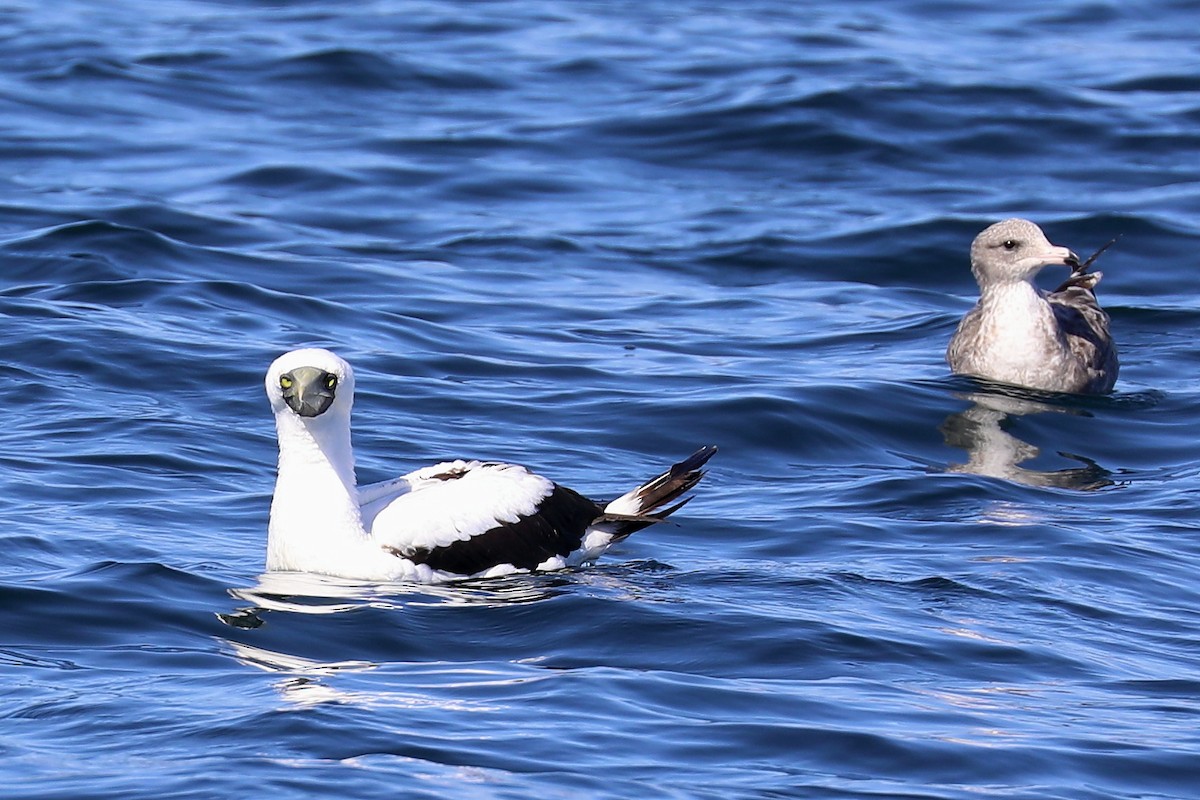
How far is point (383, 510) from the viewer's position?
368 inches

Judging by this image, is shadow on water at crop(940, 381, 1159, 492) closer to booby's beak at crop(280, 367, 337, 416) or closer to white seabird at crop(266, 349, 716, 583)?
white seabird at crop(266, 349, 716, 583)

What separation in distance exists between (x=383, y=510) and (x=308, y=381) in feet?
2.29

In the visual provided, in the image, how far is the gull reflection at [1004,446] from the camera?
12.1m

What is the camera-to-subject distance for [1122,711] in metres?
7.88

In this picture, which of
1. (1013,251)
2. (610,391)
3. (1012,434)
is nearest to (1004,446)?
(1012,434)

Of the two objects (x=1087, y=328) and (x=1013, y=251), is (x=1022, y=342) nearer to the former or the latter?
(x=1087, y=328)

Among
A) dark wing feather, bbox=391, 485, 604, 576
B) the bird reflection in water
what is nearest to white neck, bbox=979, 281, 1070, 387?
dark wing feather, bbox=391, 485, 604, 576

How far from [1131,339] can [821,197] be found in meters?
4.70

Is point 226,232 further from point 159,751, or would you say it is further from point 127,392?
point 159,751

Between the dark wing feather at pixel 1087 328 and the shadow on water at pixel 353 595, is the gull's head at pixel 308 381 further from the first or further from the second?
the dark wing feather at pixel 1087 328

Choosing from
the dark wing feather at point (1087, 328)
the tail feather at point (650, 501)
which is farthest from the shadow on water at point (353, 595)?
the dark wing feather at point (1087, 328)

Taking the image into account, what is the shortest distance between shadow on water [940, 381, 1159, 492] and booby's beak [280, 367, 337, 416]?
437 cm

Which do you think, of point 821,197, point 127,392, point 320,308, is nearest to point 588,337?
point 320,308

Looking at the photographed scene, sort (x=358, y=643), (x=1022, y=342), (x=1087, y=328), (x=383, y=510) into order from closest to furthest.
Result: (x=358, y=643)
(x=383, y=510)
(x=1022, y=342)
(x=1087, y=328)
